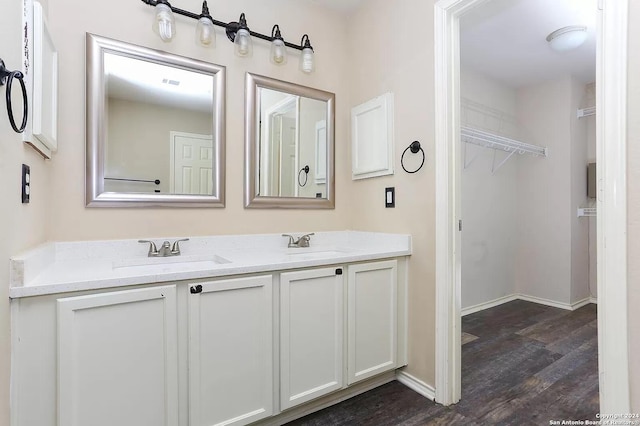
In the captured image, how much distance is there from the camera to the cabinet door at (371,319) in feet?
5.83

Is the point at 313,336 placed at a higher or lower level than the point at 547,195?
lower

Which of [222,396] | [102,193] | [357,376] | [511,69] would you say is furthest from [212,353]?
[511,69]

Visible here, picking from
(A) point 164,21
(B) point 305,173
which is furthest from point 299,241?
(A) point 164,21

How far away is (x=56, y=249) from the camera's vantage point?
4.97ft

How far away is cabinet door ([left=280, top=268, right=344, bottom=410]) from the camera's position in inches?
61.6

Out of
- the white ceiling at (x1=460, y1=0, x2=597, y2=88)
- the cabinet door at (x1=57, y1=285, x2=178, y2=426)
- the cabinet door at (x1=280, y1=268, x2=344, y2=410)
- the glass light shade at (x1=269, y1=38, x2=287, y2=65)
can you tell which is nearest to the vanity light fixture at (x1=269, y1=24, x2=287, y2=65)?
the glass light shade at (x1=269, y1=38, x2=287, y2=65)

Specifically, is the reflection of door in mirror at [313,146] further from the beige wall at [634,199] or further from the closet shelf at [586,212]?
the closet shelf at [586,212]

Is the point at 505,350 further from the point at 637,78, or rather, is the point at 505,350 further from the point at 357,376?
the point at 637,78

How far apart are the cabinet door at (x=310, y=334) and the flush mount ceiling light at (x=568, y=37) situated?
2.62 meters

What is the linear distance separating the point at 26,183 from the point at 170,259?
2.29 ft

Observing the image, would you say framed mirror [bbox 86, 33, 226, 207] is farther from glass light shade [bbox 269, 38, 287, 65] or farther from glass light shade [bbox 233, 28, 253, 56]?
glass light shade [bbox 269, 38, 287, 65]

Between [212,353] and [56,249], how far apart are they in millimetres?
896

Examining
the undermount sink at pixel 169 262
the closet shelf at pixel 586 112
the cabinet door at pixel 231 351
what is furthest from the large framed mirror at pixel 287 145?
the closet shelf at pixel 586 112

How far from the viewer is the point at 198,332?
52.7 inches
